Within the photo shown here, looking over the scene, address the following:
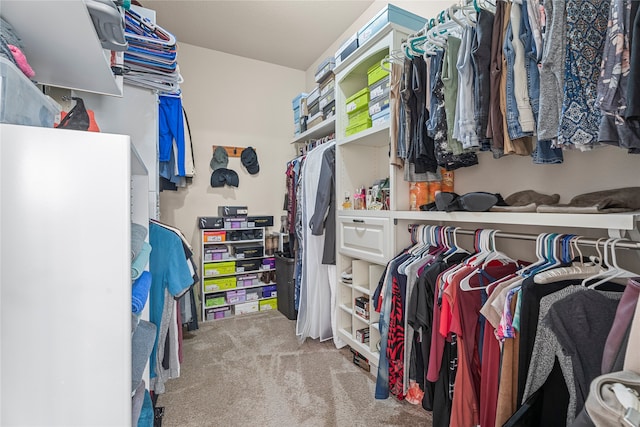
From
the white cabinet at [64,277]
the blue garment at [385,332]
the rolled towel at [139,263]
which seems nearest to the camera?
the white cabinet at [64,277]

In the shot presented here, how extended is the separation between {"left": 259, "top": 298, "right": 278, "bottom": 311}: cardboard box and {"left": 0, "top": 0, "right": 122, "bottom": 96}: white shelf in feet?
8.63

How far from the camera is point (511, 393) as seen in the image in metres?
1.08

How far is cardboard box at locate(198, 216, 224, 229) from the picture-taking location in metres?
3.13

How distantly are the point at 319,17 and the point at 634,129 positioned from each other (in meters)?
2.72

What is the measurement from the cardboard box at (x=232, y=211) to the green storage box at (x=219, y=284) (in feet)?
2.22

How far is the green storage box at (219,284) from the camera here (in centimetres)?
311

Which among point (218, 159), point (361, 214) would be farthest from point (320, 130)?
point (218, 159)

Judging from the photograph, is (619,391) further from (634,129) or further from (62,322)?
(62,322)

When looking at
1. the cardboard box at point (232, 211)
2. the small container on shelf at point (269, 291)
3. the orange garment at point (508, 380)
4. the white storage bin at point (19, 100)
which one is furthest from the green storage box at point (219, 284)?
the orange garment at point (508, 380)

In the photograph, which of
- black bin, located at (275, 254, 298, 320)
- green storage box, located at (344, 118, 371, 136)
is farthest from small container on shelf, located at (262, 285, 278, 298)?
green storage box, located at (344, 118, 371, 136)

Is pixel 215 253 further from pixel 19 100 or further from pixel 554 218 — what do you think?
pixel 554 218

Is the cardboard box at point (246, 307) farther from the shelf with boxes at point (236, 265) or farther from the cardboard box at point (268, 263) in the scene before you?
the cardboard box at point (268, 263)

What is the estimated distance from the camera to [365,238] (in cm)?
208

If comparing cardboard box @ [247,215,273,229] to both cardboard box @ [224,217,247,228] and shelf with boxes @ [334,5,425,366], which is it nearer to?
cardboard box @ [224,217,247,228]
